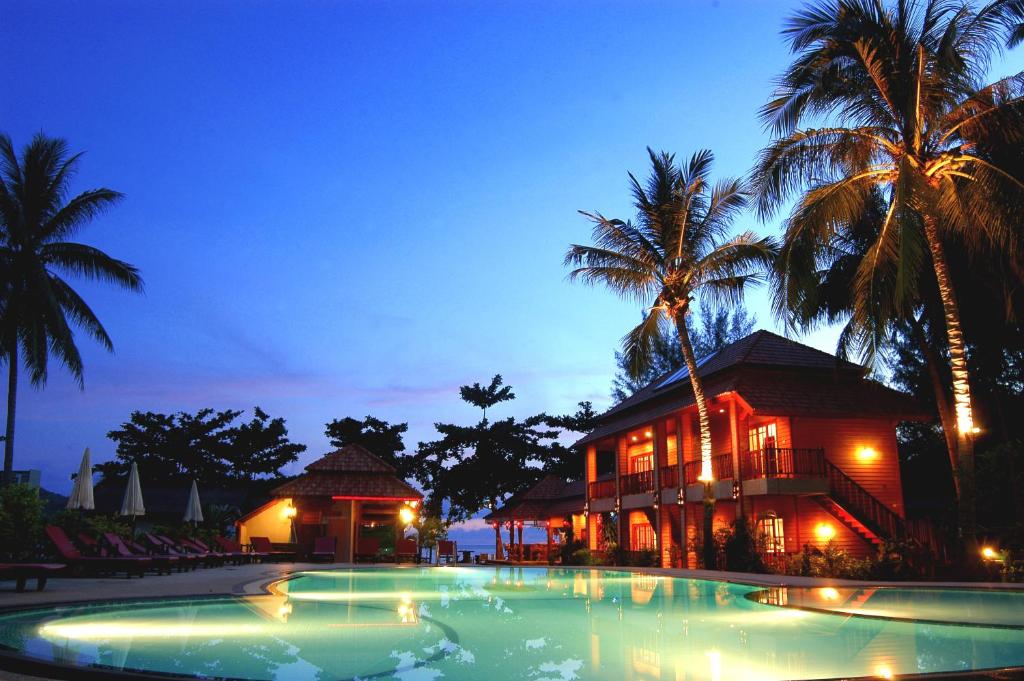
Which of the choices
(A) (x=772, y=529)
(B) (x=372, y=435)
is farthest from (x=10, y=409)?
(B) (x=372, y=435)

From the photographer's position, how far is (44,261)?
25344mm

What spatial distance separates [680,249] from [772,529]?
912 centimetres

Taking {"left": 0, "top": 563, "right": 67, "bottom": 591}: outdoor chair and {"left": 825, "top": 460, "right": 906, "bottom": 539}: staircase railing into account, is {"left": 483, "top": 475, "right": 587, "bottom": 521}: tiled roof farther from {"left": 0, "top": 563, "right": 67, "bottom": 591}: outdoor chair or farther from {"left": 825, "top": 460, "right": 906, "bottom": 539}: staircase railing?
{"left": 0, "top": 563, "right": 67, "bottom": 591}: outdoor chair

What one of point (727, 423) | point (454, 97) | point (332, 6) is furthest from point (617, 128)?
point (332, 6)

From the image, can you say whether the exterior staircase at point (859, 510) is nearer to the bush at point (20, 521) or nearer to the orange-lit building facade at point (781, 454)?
the orange-lit building facade at point (781, 454)

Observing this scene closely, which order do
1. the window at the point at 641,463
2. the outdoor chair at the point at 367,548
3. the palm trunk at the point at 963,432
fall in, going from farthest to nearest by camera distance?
the window at the point at 641,463, the outdoor chair at the point at 367,548, the palm trunk at the point at 963,432

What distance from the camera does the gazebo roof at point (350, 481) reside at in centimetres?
3095

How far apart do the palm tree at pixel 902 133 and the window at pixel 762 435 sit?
24.7 ft

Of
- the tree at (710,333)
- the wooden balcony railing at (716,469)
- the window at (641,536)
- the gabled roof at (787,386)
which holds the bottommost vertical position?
the window at (641,536)

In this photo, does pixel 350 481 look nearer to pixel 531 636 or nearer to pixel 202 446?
pixel 531 636

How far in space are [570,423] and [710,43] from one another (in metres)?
29.0

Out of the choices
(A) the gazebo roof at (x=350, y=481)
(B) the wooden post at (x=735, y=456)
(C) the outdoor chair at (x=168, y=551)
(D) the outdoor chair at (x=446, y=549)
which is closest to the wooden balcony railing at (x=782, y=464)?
(B) the wooden post at (x=735, y=456)

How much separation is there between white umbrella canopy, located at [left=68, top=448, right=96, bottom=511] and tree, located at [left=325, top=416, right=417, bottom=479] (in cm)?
2992

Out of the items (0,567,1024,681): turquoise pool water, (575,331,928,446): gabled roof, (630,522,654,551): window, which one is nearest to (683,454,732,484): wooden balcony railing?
(575,331,928,446): gabled roof
